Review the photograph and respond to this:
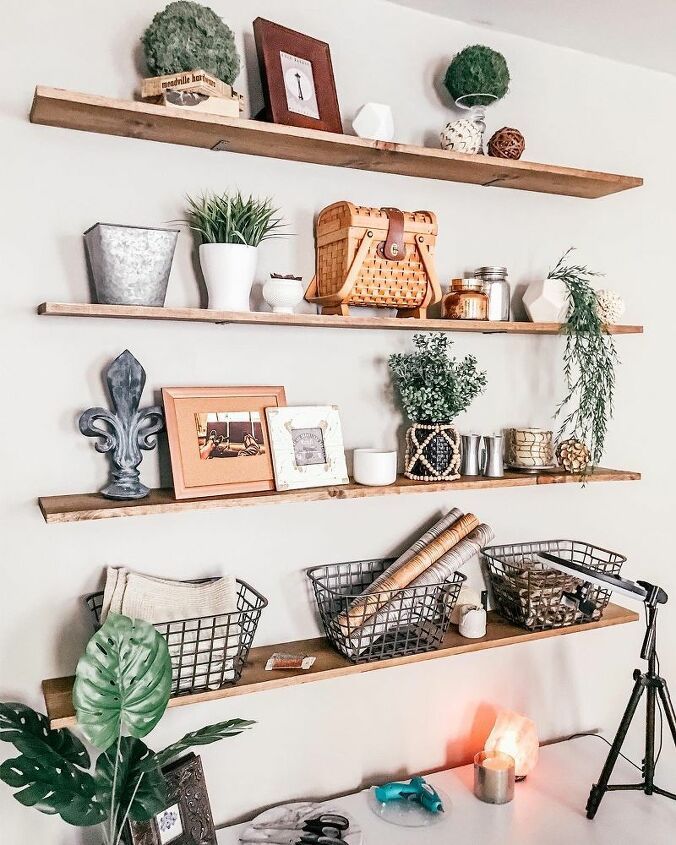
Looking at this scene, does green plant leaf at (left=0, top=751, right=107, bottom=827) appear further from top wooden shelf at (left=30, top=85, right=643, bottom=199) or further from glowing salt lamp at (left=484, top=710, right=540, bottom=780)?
top wooden shelf at (left=30, top=85, right=643, bottom=199)

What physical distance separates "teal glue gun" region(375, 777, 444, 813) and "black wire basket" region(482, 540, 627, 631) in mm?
465

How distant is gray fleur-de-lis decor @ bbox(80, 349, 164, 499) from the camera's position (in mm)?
1572


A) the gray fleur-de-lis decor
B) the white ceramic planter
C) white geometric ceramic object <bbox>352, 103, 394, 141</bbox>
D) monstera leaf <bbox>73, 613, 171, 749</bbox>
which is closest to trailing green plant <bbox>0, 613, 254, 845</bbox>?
monstera leaf <bbox>73, 613, 171, 749</bbox>

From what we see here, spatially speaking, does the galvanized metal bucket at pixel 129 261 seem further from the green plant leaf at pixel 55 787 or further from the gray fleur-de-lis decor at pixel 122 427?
the green plant leaf at pixel 55 787

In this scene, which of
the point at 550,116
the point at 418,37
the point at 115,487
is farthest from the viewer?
the point at 550,116

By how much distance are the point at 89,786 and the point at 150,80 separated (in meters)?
1.40

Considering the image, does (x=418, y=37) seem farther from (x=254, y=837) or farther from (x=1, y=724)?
(x=254, y=837)

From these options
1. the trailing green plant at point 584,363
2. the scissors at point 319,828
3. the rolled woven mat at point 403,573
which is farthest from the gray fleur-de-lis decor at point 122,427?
the trailing green plant at point 584,363

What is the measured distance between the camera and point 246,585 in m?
1.74

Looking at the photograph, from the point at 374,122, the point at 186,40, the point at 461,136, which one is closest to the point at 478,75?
the point at 461,136

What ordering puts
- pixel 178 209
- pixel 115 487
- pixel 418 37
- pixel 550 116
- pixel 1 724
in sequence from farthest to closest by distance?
pixel 550 116, pixel 418 37, pixel 178 209, pixel 115 487, pixel 1 724

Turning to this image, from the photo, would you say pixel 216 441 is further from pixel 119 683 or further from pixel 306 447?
pixel 119 683

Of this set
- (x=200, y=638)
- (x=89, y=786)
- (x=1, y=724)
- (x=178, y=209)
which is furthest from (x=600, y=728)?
(x=178, y=209)

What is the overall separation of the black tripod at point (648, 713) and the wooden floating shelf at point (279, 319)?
70cm
